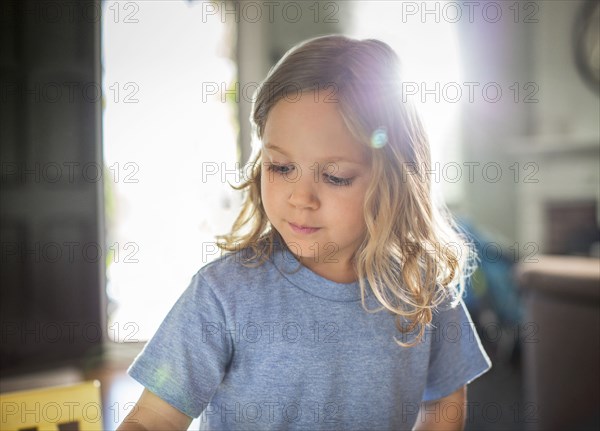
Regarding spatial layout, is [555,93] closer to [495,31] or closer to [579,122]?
[579,122]

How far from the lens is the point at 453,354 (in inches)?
35.8

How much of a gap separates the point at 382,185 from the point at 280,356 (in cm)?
29

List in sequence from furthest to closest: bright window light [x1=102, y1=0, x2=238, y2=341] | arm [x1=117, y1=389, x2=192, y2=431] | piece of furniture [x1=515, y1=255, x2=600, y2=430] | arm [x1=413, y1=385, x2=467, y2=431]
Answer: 1. bright window light [x1=102, y1=0, x2=238, y2=341]
2. piece of furniture [x1=515, y1=255, x2=600, y2=430]
3. arm [x1=413, y1=385, x2=467, y2=431]
4. arm [x1=117, y1=389, x2=192, y2=431]

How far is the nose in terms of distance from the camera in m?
0.78

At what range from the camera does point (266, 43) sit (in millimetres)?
3443

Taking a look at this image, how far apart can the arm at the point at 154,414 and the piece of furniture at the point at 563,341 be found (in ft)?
3.65

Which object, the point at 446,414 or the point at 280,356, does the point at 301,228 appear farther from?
the point at 446,414

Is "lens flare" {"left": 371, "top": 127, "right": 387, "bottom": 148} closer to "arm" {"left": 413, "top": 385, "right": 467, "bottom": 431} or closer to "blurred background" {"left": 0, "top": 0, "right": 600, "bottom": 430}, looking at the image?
"arm" {"left": 413, "top": 385, "right": 467, "bottom": 431}

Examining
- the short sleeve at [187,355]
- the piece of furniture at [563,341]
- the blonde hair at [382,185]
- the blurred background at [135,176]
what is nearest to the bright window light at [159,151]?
the blurred background at [135,176]

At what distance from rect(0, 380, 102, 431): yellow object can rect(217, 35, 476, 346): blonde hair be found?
285 mm

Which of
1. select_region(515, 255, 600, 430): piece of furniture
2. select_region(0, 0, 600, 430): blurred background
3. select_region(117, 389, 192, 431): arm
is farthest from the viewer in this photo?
select_region(0, 0, 600, 430): blurred background

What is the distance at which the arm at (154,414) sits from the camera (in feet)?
2.43

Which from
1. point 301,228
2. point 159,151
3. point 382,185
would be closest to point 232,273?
point 301,228

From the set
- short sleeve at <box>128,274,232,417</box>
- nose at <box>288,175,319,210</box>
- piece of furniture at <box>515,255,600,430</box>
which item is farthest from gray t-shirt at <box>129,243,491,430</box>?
piece of furniture at <box>515,255,600,430</box>
